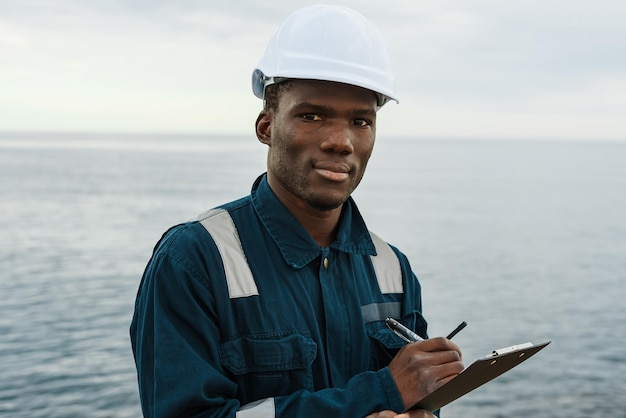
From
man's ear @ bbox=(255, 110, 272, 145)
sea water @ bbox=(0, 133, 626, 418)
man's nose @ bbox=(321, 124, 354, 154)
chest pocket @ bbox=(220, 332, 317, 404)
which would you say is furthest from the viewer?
sea water @ bbox=(0, 133, 626, 418)

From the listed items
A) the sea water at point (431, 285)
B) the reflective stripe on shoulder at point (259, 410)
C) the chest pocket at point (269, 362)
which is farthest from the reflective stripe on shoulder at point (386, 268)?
the sea water at point (431, 285)

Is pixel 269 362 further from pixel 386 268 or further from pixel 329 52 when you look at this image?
pixel 329 52

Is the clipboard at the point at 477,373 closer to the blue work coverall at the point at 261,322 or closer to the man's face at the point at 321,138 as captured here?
the blue work coverall at the point at 261,322

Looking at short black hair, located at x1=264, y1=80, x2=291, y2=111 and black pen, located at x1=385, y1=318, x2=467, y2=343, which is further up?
short black hair, located at x1=264, y1=80, x2=291, y2=111

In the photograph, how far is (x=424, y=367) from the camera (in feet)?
7.90

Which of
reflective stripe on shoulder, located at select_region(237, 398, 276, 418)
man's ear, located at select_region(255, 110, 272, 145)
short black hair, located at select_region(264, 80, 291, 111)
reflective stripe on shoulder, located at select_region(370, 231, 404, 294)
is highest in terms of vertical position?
short black hair, located at select_region(264, 80, 291, 111)

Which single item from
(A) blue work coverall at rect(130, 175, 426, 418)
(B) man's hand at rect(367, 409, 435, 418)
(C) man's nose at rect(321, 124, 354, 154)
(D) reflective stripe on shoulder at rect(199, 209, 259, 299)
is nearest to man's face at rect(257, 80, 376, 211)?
(C) man's nose at rect(321, 124, 354, 154)

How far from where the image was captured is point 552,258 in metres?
31.2

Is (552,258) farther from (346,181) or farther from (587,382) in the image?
(346,181)

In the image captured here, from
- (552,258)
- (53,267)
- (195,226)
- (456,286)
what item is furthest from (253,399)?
(552,258)

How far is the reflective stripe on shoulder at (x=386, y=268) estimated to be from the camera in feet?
9.63

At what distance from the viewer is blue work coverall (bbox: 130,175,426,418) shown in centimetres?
238

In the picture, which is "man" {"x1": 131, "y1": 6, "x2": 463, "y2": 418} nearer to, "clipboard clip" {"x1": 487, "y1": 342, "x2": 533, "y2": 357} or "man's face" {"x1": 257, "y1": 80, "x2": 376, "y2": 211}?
"man's face" {"x1": 257, "y1": 80, "x2": 376, "y2": 211}

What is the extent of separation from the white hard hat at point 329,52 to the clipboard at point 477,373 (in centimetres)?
89
